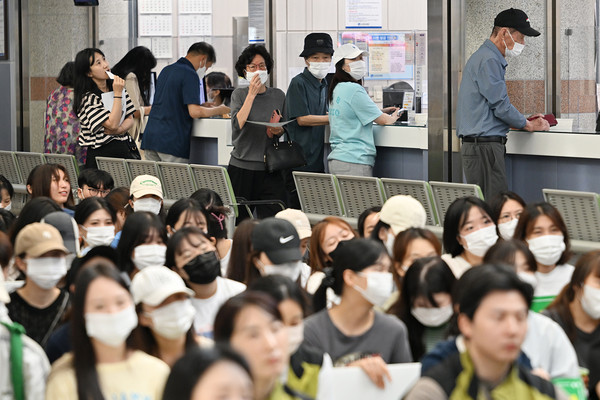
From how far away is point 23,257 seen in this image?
16.6 ft

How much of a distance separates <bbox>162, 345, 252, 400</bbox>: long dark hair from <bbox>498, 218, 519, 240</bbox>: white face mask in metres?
4.13

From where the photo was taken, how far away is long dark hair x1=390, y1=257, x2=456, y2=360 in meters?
4.49

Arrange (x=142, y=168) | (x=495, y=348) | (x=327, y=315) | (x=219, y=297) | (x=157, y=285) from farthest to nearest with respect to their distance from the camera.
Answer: (x=142, y=168) → (x=219, y=297) → (x=327, y=315) → (x=157, y=285) → (x=495, y=348)

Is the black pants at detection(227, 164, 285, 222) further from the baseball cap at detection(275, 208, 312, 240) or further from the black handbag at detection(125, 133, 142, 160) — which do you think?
the baseball cap at detection(275, 208, 312, 240)

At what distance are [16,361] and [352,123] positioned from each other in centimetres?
563

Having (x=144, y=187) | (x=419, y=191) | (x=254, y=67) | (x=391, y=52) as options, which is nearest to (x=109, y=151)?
(x=254, y=67)

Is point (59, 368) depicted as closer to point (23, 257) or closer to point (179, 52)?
point (23, 257)

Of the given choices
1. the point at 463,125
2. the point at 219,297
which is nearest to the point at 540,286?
the point at 219,297

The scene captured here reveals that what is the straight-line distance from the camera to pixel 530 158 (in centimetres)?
898

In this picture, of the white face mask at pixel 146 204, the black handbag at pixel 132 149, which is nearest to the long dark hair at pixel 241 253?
the white face mask at pixel 146 204

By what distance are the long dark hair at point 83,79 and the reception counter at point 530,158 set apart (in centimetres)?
249

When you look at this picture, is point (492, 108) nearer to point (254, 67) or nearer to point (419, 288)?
point (254, 67)

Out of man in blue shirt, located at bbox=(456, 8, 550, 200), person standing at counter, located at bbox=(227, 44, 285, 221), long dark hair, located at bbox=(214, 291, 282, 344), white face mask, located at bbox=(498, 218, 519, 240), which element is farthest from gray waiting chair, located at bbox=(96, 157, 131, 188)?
long dark hair, located at bbox=(214, 291, 282, 344)

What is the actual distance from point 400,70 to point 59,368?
11572 mm
